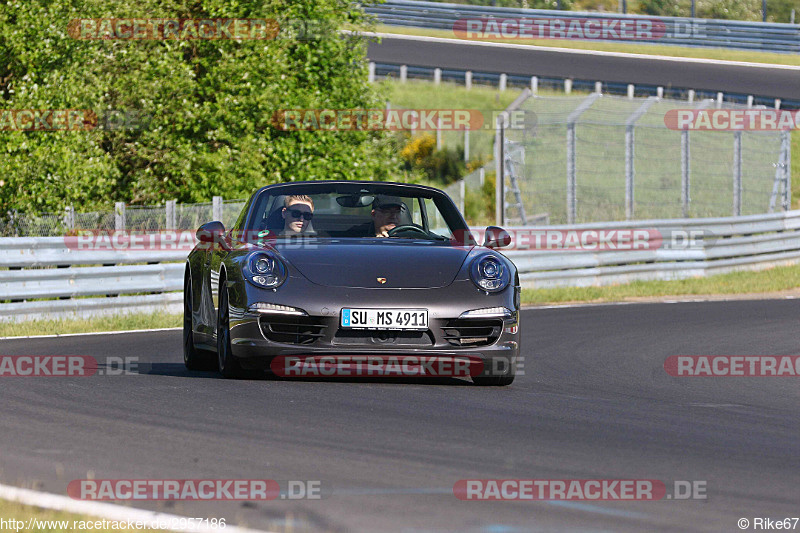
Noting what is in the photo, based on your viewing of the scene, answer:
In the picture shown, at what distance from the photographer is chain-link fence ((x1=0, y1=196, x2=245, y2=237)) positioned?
16578 mm

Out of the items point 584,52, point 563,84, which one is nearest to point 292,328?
point 563,84

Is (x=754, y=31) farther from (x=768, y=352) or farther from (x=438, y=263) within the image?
(x=438, y=263)

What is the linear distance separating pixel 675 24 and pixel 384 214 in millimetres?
36563

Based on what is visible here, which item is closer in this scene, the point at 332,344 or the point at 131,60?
the point at 332,344

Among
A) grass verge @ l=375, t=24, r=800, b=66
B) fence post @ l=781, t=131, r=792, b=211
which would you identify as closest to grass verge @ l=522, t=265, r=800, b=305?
fence post @ l=781, t=131, r=792, b=211

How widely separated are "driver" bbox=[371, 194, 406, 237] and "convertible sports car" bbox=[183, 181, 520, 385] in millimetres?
10

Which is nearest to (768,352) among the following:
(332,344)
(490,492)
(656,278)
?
(332,344)

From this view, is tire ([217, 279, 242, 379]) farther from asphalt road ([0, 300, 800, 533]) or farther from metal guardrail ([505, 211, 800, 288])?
metal guardrail ([505, 211, 800, 288])

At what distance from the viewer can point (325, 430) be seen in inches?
254

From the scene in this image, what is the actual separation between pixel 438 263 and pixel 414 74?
3480cm

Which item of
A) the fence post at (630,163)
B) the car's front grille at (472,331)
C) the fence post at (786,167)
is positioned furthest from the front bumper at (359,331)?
the fence post at (786,167)

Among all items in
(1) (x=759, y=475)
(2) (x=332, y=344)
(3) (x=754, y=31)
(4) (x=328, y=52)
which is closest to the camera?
(1) (x=759, y=475)

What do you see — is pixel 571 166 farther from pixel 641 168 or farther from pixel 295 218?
pixel 295 218

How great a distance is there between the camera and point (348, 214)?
9.24 meters
